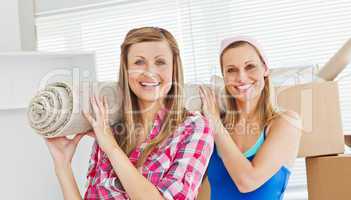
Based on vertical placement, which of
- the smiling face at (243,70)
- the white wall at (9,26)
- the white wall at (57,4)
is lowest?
the smiling face at (243,70)

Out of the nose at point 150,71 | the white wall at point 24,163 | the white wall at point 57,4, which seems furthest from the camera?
the white wall at point 57,4

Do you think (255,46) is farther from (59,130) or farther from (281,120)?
(59,130)

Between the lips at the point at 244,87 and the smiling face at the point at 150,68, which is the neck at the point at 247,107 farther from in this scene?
the smiling face at the point at 150,68

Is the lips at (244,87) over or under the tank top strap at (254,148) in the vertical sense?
over

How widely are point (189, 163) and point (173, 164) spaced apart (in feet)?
0.12

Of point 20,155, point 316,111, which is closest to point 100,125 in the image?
point 316,111

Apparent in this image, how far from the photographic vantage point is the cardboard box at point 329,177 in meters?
1.79

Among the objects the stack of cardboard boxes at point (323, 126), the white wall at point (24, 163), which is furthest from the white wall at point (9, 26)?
the stack of cardboard boxes at point (323, 126)

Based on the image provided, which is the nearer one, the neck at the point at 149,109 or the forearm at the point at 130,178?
the forearm at the point at 130,178

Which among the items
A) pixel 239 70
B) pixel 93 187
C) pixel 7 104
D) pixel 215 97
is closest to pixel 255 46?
pixel 239 70

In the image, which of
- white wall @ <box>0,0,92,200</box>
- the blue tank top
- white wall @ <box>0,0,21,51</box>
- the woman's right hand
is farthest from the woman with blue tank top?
white wall @ <box>0,0,21,51</box>

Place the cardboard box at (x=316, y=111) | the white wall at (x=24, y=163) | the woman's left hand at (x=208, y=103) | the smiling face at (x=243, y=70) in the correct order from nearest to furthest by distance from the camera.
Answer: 1. the woman's left hand at (x=208, y=103)
2. the smiling face at (x=243, y=70)
3. the cardboard box at (x=316, y=111)
4. the white wall at (x=24, y=163)

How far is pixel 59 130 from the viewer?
115 cm

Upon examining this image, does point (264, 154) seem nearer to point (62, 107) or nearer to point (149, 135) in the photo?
point (149, 135)
